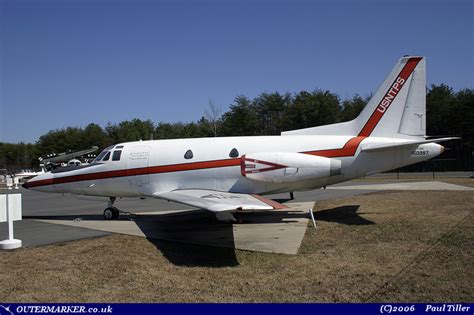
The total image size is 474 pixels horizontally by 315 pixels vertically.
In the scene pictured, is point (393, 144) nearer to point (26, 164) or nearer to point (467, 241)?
point (467, 241)

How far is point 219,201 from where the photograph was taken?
34.8ft

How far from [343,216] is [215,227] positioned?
4.55 m

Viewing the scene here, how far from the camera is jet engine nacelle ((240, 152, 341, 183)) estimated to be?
13.4m

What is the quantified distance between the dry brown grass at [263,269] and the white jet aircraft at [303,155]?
2.19m

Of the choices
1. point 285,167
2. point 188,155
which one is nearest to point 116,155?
point 188,155

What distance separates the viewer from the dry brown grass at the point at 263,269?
22.2ft

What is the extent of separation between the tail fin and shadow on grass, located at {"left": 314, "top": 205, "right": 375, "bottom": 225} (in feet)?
9.31

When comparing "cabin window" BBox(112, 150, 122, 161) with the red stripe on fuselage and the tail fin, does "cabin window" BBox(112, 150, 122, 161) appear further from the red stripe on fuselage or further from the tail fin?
the tail fin

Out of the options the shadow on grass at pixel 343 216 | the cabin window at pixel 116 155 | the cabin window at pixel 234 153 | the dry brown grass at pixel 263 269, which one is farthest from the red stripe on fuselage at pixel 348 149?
the dry brown grass at pixel 263 269

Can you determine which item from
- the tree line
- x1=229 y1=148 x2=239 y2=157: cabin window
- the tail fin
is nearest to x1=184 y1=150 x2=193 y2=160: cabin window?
x1=229 y1=148 x2=239 y2=157: cabin window

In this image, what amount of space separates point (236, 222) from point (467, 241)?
702 centimetres

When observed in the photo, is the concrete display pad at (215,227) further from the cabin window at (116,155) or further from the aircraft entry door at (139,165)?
the cabin window at (116,155)

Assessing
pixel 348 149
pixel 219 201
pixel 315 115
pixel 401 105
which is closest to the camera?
pixel 219 201

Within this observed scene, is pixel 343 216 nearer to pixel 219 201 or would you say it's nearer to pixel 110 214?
pixel 219 201
